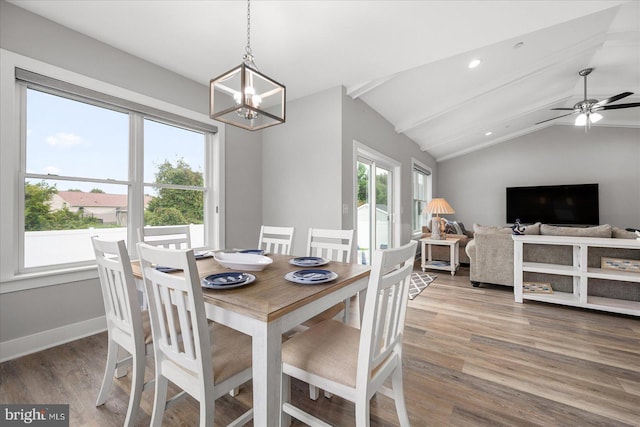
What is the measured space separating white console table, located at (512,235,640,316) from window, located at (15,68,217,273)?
3.88 meters

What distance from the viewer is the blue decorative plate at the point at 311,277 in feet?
4.11

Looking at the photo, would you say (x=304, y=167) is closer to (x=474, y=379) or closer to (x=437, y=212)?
(x=474, y=379)

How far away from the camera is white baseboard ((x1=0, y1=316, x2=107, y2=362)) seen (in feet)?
6.13

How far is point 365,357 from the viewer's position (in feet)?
3.18

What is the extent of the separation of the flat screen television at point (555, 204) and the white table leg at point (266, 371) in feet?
25.4

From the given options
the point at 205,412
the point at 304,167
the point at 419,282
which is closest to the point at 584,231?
the point at 419,282

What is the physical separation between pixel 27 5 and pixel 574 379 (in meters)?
4.48

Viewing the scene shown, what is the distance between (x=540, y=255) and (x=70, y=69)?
5050 mm

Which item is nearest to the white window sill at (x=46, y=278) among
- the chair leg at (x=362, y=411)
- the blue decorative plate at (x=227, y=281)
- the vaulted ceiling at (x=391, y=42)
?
the blue decorative plate at (x=227, y=281)

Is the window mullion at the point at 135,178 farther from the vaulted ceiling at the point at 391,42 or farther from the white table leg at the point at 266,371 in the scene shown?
the white table leg at the point at 266,371

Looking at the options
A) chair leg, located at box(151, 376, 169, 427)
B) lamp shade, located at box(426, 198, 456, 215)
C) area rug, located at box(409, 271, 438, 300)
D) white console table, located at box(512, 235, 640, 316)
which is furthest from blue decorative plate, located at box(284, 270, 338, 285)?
lamp shade, located at box(426, 198, 456, 215)

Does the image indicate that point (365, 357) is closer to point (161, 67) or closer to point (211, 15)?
point (211, 15)

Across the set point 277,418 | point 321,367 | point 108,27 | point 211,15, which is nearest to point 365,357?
point 321,367

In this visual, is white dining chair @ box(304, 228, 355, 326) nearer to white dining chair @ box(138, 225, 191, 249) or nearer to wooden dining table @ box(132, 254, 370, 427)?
wooden dining table @ box(132, 254, 370, 427)
